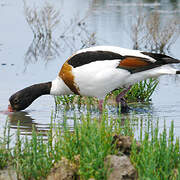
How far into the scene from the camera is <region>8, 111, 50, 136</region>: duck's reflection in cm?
677

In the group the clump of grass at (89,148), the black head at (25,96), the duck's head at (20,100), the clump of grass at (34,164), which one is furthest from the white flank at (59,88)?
the clump of grass at (34,164)

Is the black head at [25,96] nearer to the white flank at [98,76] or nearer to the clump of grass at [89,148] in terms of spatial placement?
the white flank at [98,76]

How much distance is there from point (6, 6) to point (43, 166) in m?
17.2

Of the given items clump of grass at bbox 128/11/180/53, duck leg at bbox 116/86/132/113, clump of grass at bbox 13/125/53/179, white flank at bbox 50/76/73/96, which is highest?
clump of grass at bbox 128/11/180/53

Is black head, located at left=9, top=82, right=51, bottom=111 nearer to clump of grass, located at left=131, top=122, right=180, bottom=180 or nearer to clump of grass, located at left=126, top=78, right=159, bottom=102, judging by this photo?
clump of grass, located at left=126, top=78, right=159, bottom=102

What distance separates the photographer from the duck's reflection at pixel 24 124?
677 cm

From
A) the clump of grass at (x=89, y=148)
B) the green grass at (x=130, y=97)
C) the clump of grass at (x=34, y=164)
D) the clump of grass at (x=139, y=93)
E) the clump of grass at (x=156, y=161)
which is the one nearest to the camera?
the clump of grass at (x=156, y=161)

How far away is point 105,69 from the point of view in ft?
22.7

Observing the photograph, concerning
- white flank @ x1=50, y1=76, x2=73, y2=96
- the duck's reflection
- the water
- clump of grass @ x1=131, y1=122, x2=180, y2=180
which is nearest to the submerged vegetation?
clump of grass @ x1=131, y1=122, x2=180, y2=180

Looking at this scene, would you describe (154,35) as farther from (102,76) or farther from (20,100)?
(102,76)

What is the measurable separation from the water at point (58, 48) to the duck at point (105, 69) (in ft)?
1.69

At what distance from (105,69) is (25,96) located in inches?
56.7

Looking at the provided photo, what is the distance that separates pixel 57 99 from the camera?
811cm

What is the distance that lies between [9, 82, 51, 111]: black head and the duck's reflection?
14 centimetres
